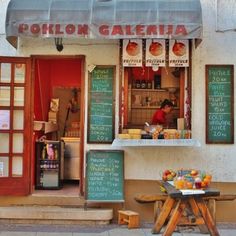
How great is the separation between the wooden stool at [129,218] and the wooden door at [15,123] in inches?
68.7

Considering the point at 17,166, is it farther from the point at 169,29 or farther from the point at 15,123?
the point at 169,29

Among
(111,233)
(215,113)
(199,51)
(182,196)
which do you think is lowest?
(111,233)

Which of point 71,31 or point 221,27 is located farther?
point 221,27

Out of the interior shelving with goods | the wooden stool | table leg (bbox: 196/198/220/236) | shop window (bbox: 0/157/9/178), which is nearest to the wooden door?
shop window (bbox: 0/157/9/178)

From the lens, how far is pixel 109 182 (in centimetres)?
838

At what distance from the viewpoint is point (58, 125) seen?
11.6m

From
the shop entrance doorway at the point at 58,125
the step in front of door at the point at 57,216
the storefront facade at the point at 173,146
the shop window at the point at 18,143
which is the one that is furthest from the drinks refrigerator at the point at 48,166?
the step in front of door at the point at 57,216

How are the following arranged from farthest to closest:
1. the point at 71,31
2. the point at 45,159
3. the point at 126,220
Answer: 1. the point at 45,159
2. the point at 126,220
3. the point at 71,31

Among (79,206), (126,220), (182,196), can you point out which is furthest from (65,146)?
(182,196)

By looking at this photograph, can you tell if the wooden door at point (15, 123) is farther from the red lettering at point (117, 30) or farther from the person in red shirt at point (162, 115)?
the person in red shirt at point (162, 115)

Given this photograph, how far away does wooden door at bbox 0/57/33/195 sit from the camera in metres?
8.54

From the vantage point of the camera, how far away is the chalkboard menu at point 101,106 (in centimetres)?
855

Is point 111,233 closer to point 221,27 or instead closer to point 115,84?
point 115,84

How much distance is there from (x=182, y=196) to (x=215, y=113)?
221 centimetres
